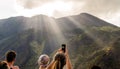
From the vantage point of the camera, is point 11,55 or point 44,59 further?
point 44,59

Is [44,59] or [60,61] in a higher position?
[60,61]

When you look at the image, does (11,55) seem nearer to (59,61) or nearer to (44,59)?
(44,59)

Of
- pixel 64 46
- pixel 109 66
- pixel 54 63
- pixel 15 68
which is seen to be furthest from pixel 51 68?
pixel 109 66

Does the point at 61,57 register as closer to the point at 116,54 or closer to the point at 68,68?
the point at 68,68

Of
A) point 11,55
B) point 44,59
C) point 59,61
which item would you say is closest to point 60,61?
point 59,61

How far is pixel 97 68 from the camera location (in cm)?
895

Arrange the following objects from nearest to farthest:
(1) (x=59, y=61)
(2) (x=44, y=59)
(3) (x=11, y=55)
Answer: (1) (x=59, y=61)
(3) (x=11, y=55)
(2) (x=44, y=59)

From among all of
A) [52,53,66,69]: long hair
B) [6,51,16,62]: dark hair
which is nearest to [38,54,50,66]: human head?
[6,51,16,62]: dark hair

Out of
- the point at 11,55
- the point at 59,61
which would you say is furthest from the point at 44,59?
the point at 59,61

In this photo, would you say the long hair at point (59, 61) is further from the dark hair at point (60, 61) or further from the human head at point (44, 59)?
the human head at point (44, 59)

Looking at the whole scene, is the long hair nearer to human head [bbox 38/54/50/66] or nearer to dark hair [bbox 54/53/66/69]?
dark hair [bbox 54/53/66/69]

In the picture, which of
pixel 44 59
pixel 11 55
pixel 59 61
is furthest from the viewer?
pixel 44 59

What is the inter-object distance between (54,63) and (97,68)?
1.49m

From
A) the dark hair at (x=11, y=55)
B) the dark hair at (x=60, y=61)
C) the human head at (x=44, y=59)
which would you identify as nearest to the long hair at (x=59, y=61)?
the dark hair at (x=60, y=61)
